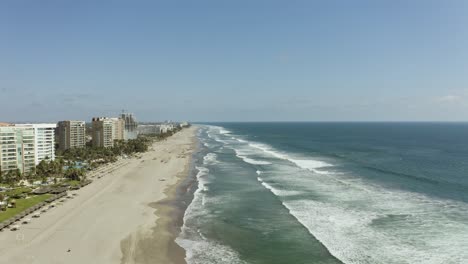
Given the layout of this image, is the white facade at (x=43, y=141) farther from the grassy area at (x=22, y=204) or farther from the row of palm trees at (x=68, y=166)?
the grassy area at (x=22, y=204)

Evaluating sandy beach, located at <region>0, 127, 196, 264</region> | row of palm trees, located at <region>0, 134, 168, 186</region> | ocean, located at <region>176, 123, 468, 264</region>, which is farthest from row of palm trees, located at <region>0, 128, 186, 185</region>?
ocean, located at <region>176, 123, 468, 264</region>

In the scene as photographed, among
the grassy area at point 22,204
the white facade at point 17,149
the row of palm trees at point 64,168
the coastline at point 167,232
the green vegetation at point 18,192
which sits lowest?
the coastline at point 167,232

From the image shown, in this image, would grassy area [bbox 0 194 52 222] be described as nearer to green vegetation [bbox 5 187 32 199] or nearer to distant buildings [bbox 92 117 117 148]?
green vegetation [bbox 5 187 32 199]

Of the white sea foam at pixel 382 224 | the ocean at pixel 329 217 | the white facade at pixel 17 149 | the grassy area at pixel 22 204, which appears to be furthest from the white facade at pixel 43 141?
the white sea foam at pixel 382 224

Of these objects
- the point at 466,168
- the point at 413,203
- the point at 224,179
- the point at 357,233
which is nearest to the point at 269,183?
the point at 224,179

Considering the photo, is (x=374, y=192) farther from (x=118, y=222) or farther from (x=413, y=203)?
(x=118, y=222)

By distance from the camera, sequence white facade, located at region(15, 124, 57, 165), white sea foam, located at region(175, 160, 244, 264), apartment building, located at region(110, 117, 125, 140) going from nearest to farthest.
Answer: white sea foam, located at region(175, 160, 244, 264), white facade, located at region(15, 124, 57, 165), apartment building, located at region(110, 117, 125, 140)
